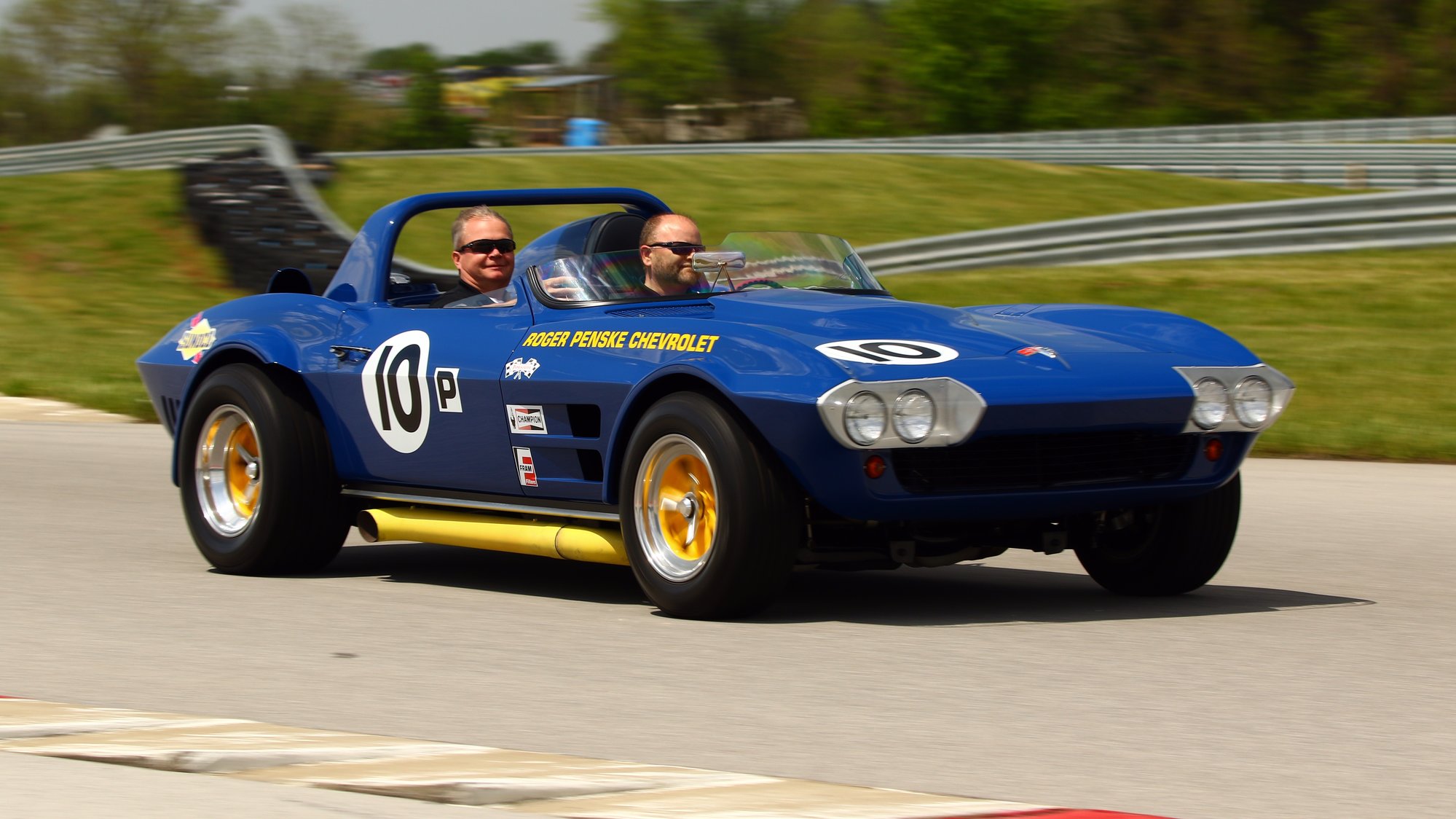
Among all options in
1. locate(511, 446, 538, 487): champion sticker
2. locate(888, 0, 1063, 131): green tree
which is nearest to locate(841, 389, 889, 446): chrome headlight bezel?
locate(511, 446, 538, 487): champion sticker

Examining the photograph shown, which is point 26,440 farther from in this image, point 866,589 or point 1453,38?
point 1453,38

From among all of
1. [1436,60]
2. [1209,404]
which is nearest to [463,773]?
[1209,404]

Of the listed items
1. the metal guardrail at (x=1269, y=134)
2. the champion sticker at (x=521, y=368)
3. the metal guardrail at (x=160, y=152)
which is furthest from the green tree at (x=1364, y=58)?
the champion sticker at (x=521, y=368)

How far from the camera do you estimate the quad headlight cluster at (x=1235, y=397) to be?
5395mm

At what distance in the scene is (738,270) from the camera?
6.25 m

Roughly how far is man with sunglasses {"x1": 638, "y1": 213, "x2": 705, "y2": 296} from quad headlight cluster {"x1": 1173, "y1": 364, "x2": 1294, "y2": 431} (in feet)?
5.35

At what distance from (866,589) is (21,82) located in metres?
63.8

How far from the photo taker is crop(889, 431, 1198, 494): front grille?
5.13 metres

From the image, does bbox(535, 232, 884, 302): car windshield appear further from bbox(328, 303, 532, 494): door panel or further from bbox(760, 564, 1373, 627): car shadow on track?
bbox(760, 564, 1373, 627): car shadow on track

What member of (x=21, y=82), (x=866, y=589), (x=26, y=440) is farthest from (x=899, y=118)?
(x=866, y=589)

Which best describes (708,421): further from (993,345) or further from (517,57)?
(517,57)

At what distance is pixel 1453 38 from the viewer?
5572cm

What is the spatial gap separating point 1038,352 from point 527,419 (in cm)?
160

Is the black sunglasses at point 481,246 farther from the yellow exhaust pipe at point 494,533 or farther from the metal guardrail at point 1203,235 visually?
the metal guardrail at point 1203,235
